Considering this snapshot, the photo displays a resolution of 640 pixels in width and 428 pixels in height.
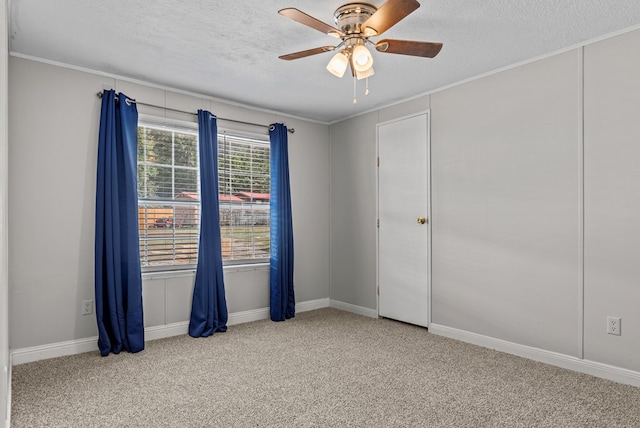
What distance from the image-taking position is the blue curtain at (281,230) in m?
4.55

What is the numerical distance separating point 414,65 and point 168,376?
10.1ft

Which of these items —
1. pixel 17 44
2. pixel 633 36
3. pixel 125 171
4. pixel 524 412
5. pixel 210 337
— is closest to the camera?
pixel 524 412

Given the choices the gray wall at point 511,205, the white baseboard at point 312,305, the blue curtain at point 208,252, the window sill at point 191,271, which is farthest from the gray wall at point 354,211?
the blue curtain at point 208,252

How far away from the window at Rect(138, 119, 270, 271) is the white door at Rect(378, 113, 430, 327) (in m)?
1.34

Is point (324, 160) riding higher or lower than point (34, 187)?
higher

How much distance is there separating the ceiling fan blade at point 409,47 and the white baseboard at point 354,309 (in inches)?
118

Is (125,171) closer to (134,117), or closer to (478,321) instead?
(134,117)

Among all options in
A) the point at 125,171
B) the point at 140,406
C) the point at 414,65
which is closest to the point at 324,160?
the point at 414,65

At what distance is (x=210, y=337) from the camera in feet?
12.7

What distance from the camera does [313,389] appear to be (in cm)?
270

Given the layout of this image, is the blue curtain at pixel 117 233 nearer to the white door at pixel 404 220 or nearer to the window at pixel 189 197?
the window at pixel 189 197

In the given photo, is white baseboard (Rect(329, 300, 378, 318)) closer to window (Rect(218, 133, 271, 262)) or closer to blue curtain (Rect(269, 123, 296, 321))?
blue curtain (Rect(269, 123, 296, 321))

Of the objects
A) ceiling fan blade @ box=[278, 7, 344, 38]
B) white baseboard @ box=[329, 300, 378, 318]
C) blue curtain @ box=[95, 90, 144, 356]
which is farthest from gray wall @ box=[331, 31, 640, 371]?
blue curtain @ box=[95, 90, 144, 356]

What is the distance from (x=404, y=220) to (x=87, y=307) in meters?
3.08
